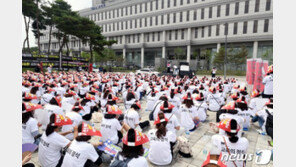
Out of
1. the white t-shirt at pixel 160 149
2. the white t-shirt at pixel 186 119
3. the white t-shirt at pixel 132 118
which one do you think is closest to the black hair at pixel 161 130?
the white t-shirt at pixel 160 149

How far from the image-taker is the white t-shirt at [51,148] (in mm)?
3070

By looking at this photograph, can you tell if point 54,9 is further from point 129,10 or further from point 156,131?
point 156,131

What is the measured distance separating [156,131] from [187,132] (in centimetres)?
241

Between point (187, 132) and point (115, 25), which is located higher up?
point (115, 25)

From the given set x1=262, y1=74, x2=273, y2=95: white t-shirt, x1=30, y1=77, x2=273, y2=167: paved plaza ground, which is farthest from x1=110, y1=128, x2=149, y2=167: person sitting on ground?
x1=262, y1=74, x2=273, y2=95: white t-shirt

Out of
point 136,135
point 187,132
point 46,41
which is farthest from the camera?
point 46,41

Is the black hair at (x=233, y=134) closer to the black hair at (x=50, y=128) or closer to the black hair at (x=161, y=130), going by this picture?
the black hair at (x=161, y=130)

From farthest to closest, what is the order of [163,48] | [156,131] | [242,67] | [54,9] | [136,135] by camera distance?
[163,48] → [242,67] → [54,9] → [156,131] → [136,135]

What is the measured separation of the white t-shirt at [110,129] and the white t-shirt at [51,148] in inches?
38.0

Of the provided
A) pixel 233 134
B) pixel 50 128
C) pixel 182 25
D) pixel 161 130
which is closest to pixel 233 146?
pixel 233 134

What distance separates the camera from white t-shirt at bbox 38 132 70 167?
3.07 m

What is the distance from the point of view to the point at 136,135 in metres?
2.44

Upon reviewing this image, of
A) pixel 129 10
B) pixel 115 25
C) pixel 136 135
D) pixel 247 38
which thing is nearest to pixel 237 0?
pixel 247 38

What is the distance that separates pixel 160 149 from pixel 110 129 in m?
1.25
